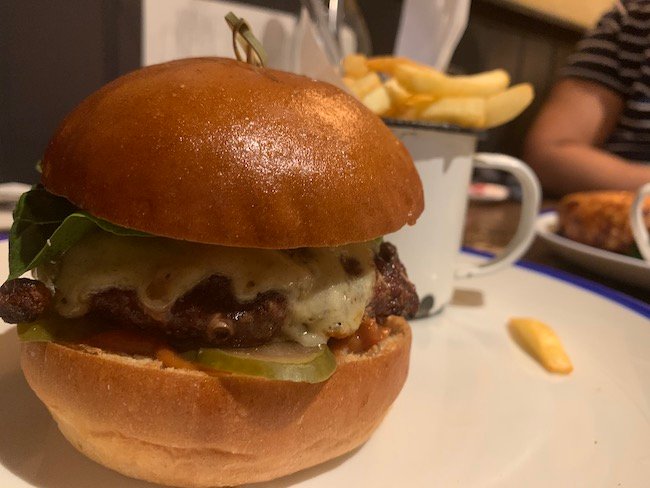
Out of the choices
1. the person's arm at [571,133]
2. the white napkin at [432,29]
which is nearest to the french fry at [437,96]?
the white napkin at [432,29]

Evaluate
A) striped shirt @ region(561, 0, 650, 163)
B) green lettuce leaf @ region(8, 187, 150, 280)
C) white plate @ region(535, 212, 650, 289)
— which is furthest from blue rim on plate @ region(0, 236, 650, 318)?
striped shirt @ region(561, 0, 650, 163)

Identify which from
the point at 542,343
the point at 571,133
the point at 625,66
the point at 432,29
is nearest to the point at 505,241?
the point at 432,29

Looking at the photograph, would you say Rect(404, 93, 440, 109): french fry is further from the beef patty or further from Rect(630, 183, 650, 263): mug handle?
Rect(630, 183, 650, 263): mug handle

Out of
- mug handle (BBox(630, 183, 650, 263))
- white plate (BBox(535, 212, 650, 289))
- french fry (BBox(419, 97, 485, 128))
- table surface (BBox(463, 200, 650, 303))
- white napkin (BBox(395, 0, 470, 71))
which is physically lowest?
table surface (BBox(463, 200, 650, 303))

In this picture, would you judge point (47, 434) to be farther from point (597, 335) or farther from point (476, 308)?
point (597, 335)

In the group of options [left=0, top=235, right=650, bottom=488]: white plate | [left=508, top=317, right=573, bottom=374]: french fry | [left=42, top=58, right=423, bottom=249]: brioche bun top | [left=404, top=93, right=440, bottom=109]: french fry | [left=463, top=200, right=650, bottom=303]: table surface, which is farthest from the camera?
[left=463, top=200, right=650, bottom=303]: table surface

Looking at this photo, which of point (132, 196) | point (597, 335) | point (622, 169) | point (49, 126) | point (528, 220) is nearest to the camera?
point (132, 196)

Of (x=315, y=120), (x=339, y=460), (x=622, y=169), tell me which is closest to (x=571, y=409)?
(x=339, y=460)

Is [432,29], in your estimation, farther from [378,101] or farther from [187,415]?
[187,415]
